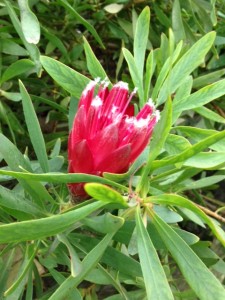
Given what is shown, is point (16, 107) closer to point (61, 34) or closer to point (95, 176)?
point (61, 34)

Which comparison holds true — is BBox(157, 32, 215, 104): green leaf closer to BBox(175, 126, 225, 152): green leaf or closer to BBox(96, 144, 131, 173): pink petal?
BBox(175, 126, 225, 152): green leaf

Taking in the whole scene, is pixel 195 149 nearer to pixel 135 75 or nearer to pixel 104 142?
pixel 104 142

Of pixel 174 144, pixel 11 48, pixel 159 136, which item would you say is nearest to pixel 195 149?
pixel 159 136

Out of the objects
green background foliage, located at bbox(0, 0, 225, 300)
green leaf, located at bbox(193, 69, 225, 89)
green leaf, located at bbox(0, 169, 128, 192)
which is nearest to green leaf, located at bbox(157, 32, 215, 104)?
green background foliage, located at bbox(0, 0, 225, 300)

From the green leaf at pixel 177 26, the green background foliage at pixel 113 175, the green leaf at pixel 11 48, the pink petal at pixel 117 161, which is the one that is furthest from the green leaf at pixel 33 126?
the green leaf at pixel 177 26

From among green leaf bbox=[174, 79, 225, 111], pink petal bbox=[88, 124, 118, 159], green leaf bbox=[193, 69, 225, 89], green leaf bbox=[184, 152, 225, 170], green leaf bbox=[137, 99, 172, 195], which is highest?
green leaf bbox=[193, 69, 225, 89]

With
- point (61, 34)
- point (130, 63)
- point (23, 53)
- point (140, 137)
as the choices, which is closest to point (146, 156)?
point (140, 137)

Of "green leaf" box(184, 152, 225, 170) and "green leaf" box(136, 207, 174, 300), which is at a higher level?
"green leaf" box(184, 152, 225, 170)
